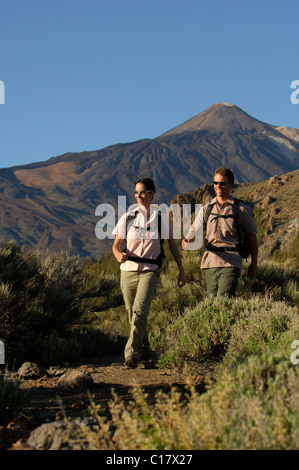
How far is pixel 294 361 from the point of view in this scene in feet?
A: 11.0

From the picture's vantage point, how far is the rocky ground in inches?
140

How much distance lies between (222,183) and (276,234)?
84.5 ft

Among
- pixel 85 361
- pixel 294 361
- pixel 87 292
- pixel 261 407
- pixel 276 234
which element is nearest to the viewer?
pixel 261 407

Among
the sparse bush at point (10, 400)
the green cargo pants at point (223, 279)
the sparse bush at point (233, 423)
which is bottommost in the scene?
Result: the sparse bush at point (10, 400)

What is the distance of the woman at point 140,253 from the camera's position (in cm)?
585

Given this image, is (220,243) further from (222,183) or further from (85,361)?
(85,361)

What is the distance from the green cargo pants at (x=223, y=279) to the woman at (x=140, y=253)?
2.14 feet

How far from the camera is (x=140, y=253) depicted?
5887mm

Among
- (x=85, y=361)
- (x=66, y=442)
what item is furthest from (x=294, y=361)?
(x=85, y=361)

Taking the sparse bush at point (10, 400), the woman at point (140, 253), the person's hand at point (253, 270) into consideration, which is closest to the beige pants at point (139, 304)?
the woman at point (140, 253)

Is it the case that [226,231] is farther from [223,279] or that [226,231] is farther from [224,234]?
[223,279]

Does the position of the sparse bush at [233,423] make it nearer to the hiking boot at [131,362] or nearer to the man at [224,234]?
the hiking boot at [131,362]

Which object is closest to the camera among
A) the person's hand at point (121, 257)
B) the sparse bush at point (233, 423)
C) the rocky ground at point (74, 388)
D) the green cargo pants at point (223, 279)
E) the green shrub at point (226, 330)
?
the sparse bush at point (233, 423)

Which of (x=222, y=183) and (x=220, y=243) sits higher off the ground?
(x=222, y=183)
